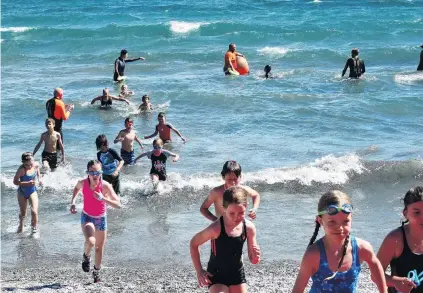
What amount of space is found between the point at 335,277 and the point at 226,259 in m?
1.43

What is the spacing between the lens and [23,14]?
45.2 metres

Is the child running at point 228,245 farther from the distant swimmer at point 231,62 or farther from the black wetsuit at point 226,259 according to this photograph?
the distant swimmer at point 231,62

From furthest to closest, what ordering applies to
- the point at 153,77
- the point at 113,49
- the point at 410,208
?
1. the point at 113,49
2. the point at 153,77
3. the point at 410,208

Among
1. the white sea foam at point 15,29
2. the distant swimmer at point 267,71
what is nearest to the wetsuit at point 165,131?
the distant swimmer at point 267,71

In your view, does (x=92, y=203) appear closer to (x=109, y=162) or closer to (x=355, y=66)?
(x=109, y=162)

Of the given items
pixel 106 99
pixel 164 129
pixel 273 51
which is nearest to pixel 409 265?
pixel 164 129

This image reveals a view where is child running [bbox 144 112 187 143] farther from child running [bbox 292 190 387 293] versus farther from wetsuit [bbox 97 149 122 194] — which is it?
child running [bbox 292 190 387 293]

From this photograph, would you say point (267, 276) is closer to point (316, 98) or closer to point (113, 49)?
point (316, 98)

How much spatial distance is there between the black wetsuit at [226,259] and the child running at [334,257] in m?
1.22

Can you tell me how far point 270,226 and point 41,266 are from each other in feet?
11.0

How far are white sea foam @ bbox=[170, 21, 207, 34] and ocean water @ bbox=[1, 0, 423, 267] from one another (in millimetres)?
57

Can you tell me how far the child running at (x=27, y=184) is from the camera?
10.4 metres

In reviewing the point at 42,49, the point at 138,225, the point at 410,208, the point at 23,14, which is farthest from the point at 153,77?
the point at 23,14

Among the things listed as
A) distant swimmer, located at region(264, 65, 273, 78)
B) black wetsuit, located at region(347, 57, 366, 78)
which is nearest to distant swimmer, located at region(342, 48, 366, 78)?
black wetsuit, located at region(347, 57, 366, 78)
